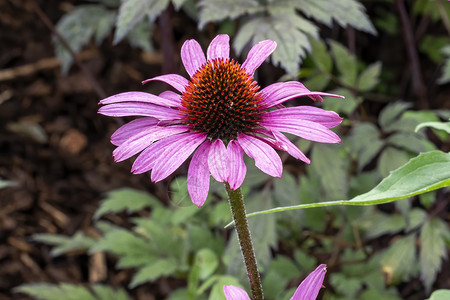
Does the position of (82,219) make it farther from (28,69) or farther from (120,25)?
(120,25)

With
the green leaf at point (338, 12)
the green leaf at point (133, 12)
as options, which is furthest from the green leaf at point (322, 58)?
the green leaf at point (133, 12)

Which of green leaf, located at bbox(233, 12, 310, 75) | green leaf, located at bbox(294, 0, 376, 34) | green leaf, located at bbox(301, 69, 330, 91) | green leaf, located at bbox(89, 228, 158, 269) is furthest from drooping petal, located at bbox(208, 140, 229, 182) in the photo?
green leaf, located at bbox(89, 228, 158, 269)

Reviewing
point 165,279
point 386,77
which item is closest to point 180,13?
point 386,77

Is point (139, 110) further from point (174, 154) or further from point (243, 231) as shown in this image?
point (243, 231)

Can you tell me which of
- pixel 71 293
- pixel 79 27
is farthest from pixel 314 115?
pixel 79 27

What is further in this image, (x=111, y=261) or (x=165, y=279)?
(x=111, y=261)

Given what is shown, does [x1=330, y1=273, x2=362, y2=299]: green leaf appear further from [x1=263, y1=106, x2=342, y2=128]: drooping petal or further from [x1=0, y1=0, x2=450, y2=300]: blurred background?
[x1=263, y1=106, x2=342, y2=128]: drooping petal

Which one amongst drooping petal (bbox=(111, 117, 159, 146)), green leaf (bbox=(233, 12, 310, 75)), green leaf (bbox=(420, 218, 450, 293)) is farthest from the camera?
green leaf (bbox=(420, 218, 450, 293))
